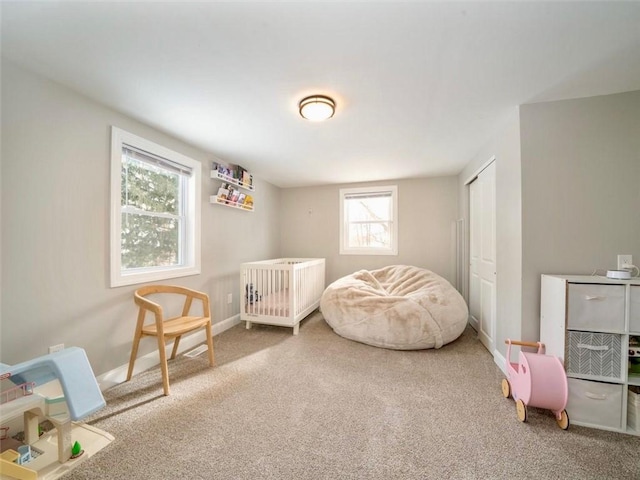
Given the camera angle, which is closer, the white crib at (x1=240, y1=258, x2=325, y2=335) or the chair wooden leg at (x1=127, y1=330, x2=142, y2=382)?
the chair wooden leg at (x1=127, y1=330, x2=142, y2=382)

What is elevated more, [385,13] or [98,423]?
[385,13]

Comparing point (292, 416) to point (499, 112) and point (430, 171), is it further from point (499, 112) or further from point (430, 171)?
point (430, 171)

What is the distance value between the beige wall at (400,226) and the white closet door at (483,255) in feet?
2.09

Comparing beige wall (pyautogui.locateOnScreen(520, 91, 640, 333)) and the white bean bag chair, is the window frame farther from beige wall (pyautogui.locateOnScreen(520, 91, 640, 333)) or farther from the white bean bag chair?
beige wall (pyautogui.locateOnScreen(520, 91, 640, 333))

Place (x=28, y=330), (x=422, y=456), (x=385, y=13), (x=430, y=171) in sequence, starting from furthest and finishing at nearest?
(x=430, y=171), (x=28, y=330), (x=422, y=456), (x=385, y=13)

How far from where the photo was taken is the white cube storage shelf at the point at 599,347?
1.43m

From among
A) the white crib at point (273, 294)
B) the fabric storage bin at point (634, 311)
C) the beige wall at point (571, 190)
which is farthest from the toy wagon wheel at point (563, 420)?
the white crib at point (273, 294)

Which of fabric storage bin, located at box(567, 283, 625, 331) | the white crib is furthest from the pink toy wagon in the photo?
the white crib

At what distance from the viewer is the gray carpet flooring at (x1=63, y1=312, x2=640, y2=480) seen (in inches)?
46.6

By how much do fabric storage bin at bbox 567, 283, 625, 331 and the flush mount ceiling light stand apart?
78.2 inches

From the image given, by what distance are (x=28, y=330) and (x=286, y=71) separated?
2.25 metres

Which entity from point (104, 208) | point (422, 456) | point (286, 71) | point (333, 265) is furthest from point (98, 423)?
point (333, 265)

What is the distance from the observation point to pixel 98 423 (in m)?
1.49

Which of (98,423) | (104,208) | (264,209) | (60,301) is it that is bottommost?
(98,423)
